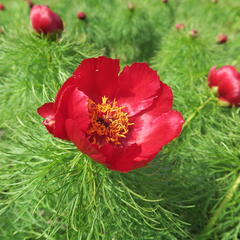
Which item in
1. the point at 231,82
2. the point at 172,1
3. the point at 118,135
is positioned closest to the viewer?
the point at 118,135

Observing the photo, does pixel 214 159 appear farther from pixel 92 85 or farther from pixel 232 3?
pixel 232 3

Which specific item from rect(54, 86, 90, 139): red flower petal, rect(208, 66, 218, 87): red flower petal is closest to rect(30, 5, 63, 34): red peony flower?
rect(54, 86, 90, 139): red flower petal

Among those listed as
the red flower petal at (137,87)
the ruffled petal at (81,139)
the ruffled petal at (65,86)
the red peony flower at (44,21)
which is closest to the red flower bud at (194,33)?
the red peony flower at (44,21)

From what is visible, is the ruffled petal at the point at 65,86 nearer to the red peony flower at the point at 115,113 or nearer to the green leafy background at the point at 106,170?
the red peony flower at the point at 115,113

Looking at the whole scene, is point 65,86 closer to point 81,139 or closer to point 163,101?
point 81,139

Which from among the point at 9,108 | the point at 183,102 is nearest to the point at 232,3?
the point at 183,102
